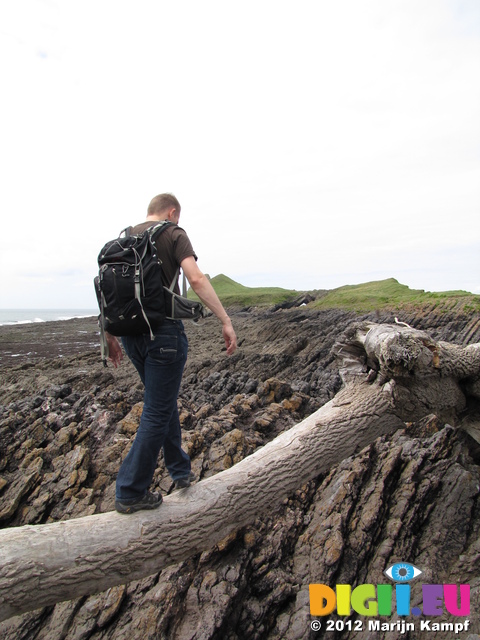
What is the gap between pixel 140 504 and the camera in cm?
319

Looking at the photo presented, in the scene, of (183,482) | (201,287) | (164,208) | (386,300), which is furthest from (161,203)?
(386,300)

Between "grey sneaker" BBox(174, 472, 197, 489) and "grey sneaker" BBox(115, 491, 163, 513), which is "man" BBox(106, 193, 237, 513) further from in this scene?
"grey sneaker" BBox(174, 472, 197, 489)

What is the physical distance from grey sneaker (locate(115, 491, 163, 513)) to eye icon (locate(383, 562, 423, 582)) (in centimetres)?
274

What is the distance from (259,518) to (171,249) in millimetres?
3404

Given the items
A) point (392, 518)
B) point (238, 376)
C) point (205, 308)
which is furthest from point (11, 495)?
point (238, 376)

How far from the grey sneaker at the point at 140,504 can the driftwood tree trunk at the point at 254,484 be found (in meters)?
0.06

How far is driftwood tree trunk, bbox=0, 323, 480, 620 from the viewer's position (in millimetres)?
2791

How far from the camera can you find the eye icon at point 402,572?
410 centimetres

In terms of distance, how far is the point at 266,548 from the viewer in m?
4.36

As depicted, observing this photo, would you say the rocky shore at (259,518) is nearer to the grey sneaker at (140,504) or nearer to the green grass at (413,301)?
the grey sneaker at (140,504)

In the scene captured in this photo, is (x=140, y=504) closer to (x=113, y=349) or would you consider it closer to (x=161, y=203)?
(x=113, y=349)

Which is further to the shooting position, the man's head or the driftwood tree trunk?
the man's head

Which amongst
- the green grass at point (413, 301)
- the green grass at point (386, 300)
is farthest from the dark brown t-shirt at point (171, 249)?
the green grass at point (413, 301)

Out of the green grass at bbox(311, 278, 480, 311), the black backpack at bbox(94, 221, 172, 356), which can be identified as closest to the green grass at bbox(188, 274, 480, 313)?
the green grass at bbox(311, 278, 480, 311)
